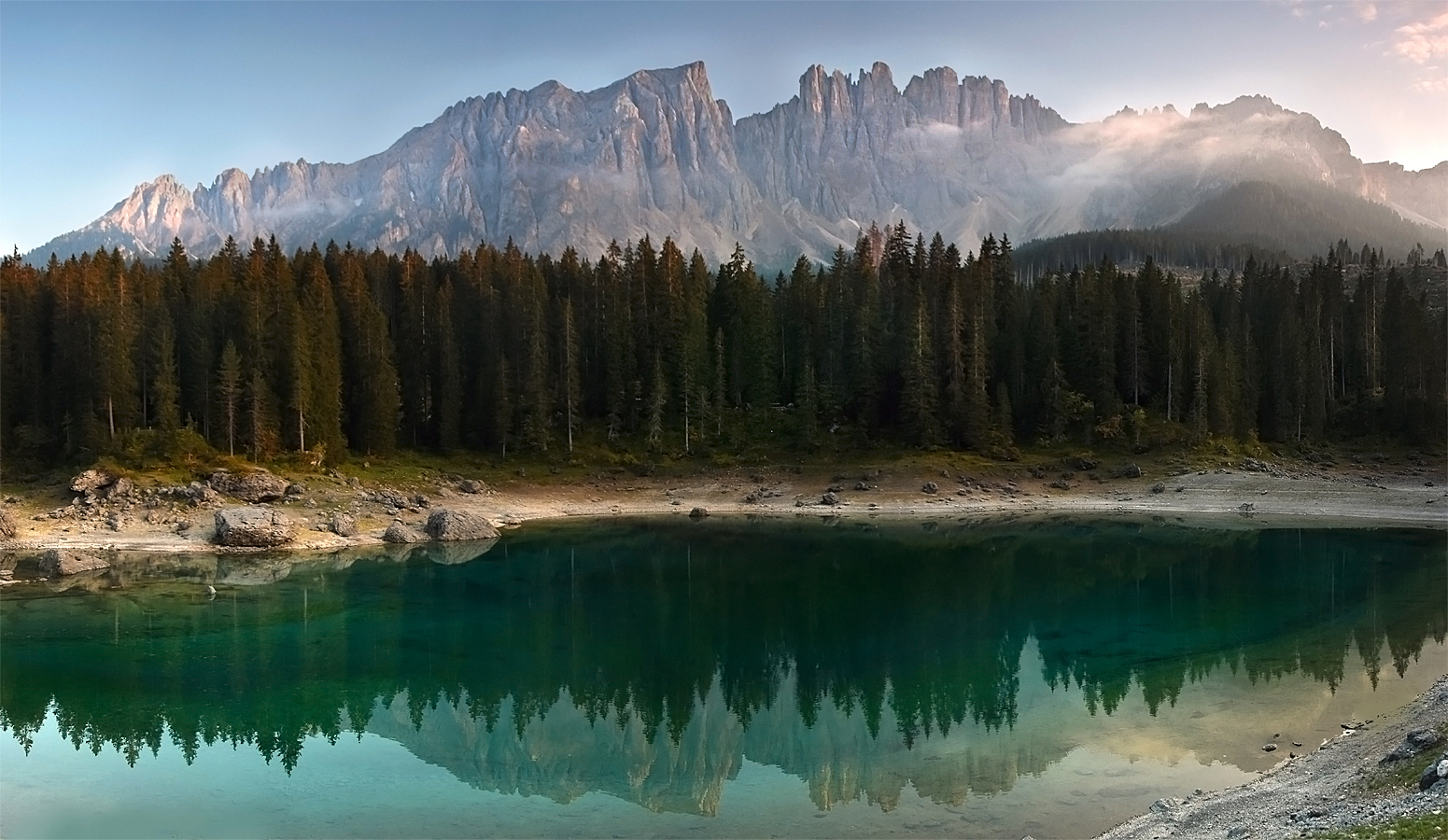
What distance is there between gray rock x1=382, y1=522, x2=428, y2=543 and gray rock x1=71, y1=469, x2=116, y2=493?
1959 cm

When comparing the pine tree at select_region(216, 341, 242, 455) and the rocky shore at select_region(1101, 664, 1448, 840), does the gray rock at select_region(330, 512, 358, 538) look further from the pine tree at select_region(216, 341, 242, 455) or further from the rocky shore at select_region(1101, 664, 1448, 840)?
the rocky shore at select_region(1101, 664, 1448, 840)

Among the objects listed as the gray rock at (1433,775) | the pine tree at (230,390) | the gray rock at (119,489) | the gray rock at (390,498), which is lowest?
the gray rock at (390,498)

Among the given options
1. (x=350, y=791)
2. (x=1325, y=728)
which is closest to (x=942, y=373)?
(x=1325, y=728)

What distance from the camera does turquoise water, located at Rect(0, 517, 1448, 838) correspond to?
21109mm

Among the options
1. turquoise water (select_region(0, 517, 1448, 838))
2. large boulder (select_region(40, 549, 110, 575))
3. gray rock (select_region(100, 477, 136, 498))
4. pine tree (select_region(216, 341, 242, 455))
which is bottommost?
turquoise water (select_region(0, 517, 1448, 838))

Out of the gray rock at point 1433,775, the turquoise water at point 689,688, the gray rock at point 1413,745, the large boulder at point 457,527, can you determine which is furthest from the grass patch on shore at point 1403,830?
the large boulder at point 457,527

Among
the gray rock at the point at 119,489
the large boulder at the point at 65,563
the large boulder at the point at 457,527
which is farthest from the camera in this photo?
the large boulder at the point at 457,527

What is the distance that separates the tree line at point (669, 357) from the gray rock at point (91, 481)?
7.98 meters

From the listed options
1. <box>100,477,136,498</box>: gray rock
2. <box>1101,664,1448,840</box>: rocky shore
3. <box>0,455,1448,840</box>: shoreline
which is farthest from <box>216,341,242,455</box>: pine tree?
<box>1101,664,1448,840</box>: rocky shore

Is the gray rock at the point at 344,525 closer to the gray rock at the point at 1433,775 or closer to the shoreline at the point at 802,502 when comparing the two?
the shoreline at the point at 802,502

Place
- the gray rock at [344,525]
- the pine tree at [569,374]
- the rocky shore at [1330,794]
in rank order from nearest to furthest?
the rocky shore at [1330,794] < the gray rock at [344,525] < the pine tree at [569,374]

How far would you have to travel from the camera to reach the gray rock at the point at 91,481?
62.3m

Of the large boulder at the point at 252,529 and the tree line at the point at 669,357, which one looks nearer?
the large boulder at the point at 252,529

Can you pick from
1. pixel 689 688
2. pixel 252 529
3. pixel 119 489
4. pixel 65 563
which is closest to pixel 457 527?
pixel 252 529
